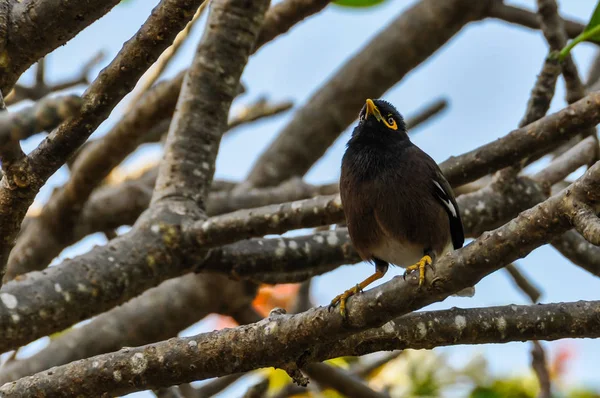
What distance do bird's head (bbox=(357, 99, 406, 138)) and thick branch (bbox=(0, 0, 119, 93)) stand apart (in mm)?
1909

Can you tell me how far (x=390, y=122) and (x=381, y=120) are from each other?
11cm

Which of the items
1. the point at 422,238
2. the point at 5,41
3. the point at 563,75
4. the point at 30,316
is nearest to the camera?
the point at 5,41

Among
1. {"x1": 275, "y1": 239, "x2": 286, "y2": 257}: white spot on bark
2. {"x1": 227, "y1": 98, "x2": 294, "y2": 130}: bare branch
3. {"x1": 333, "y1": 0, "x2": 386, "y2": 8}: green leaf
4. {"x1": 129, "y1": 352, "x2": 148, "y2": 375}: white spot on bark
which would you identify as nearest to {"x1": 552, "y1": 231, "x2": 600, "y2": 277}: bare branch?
{"x1": 275, "y1": 239, "x2": 286, "y2": 257}: white spot on bark

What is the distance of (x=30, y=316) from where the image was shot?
3.54m

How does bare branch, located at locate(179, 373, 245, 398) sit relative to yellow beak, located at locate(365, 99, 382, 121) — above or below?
below

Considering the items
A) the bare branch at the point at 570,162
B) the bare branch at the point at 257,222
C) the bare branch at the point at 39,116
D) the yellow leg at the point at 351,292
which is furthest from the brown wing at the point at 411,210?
the bare branch at the point at 39,116

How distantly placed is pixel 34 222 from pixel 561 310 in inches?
179

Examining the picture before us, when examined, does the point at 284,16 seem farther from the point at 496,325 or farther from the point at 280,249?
the point at 496,325

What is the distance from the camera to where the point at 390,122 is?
15.2ft

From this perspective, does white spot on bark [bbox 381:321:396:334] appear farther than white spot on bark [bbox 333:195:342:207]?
No

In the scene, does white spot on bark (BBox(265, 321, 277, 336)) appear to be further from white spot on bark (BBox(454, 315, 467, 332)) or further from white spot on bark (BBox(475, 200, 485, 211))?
white spot on bark (BBox(475, 200, 485, 211))

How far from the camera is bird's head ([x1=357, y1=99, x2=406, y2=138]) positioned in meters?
4.49

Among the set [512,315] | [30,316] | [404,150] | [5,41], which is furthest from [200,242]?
[512,315]

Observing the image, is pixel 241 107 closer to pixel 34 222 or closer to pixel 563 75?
pixel 34 222
